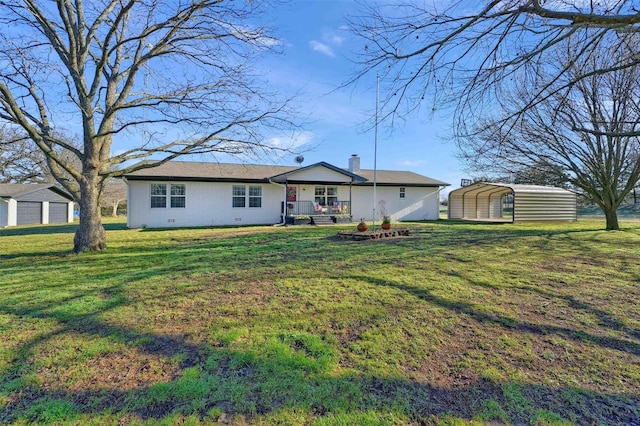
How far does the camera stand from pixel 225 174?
1702 centimetres

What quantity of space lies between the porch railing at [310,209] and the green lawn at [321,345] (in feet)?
38.9

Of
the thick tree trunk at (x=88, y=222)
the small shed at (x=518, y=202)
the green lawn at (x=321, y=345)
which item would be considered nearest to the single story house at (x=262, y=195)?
the small shed at (x=518, y=202)

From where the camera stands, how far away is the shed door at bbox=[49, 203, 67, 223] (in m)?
24.9

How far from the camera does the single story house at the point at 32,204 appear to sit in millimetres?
20859

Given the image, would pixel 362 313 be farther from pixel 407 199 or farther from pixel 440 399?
pixel 407 199

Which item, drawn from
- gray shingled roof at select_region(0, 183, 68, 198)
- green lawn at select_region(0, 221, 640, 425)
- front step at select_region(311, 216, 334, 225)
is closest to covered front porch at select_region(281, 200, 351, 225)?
front step at select_region(311, 216, 334, 225)

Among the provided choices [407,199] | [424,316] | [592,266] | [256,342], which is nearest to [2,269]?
[256,342]

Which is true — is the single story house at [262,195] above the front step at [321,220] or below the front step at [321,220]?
above

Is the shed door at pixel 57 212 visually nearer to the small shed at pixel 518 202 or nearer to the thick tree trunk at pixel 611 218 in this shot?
the small shed at pixel 518 202

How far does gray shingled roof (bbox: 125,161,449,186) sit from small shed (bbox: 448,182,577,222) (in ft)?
10.6

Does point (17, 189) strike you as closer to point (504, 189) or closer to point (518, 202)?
point (504, 189)

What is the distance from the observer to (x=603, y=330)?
11.3ft

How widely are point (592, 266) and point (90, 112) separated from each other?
12321 millimetres

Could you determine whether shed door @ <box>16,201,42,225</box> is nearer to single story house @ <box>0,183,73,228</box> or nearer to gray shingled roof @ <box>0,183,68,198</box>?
single story house @ <box>0,183,73,228</box>
